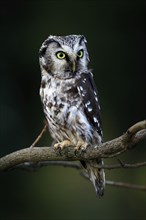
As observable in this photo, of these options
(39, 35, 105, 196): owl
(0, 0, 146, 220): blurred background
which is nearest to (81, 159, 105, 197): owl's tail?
(39, 35, 105, 196): owl

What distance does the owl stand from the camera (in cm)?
566

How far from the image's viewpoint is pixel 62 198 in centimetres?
927

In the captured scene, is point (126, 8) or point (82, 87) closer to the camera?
point (82, 87)

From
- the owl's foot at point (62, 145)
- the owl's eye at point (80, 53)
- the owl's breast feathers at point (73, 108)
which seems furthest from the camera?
the owl's eye at point (80, 53)

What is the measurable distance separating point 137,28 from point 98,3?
0.70 m

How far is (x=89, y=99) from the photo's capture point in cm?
571

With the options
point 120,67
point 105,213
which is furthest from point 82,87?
point 120,67

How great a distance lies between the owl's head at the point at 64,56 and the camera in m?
5.72

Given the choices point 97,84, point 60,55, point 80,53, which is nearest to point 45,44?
point 60,55

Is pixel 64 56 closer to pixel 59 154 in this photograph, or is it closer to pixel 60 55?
pixel 60 55

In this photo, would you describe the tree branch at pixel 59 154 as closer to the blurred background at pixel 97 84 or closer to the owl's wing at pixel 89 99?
the owl's wing at pixel 89 99

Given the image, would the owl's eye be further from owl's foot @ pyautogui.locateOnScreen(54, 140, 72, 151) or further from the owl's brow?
owl's foot @ pyautogui.locateOnScreen(54, 140, 72, 151)

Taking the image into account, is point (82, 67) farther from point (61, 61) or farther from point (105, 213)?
point (105, 213)

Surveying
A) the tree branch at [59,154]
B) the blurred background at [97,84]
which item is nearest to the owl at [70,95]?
the tree branch at [59,154]
